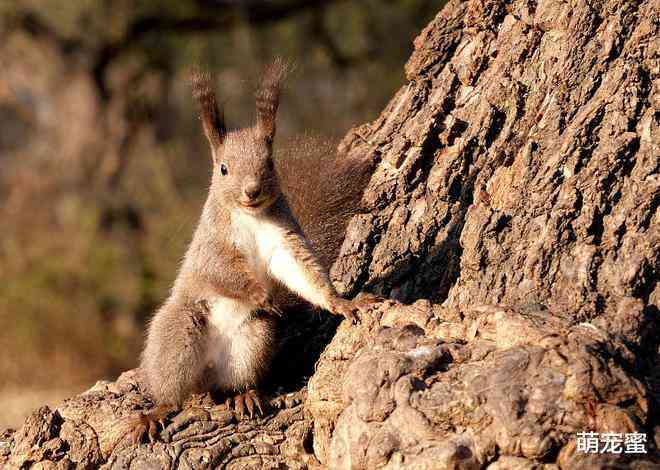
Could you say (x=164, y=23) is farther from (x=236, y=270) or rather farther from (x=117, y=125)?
(x=236, y=270)

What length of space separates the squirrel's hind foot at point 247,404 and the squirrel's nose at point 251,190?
3.06 feet

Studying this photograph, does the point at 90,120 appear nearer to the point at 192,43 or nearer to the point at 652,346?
the point at 192,43

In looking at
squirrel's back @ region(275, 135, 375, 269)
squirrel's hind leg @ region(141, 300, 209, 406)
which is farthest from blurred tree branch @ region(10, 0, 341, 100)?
squirrel's hind leg @ region(141, 300, 209, 406)

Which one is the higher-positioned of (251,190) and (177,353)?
(251,190)

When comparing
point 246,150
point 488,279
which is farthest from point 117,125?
point 488,279

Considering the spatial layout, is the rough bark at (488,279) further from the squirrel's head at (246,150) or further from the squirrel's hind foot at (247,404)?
the squirrel's head at (246,150)

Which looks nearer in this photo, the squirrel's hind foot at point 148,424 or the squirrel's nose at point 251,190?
the squirrel's hind foot at point 148,424

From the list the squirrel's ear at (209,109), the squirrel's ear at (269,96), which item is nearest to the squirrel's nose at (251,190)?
the squirrel's ear at (269,96)

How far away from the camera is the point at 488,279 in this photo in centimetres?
402

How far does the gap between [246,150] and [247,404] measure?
4.21 feet

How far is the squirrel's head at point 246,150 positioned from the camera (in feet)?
14.9

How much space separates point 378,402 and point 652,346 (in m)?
1.07

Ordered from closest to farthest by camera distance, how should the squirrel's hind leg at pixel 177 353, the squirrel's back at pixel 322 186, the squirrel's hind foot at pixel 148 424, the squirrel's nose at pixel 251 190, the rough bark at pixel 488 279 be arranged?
the rough bark at pixel 488 279
the squirrel's hind foot at pixel 148 424
the squirrel's hind leg at pixel 177 353
the squirrel's nose at pixel 251 190
the squirrel's back at pixel 322 186

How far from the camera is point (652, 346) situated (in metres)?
3.50
